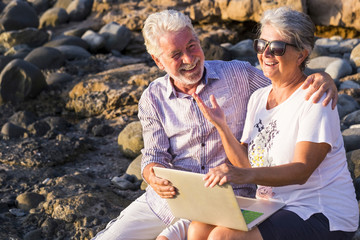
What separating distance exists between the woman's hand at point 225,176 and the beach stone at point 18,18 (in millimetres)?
11837

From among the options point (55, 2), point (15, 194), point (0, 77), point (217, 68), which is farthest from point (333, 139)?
point (55, 2)

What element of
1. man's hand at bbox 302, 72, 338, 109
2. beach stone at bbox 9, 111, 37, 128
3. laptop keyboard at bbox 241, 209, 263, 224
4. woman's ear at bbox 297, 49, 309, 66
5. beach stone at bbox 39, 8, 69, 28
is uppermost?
woman's ear at bbox 297, 49, 309, 66

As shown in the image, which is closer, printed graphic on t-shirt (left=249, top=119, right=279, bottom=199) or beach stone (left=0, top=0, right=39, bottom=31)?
printed graphic on t-shirt (left=249, top=119, right=279, bottom=199)

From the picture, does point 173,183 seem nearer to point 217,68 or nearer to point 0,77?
point 217,68

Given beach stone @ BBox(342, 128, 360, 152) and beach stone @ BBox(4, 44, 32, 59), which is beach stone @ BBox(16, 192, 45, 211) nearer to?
beach stone @ BBox(342, 128, 360, 152)

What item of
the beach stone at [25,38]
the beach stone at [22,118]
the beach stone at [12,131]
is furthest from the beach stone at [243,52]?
the beach stone at [25,38]

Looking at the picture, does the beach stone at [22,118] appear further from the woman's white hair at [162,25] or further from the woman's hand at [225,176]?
the woman's hand at [225,176]

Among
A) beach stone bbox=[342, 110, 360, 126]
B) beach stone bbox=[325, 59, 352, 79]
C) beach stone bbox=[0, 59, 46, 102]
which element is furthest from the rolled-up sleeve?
beach stone bbox=[0, 59, 46, 102]

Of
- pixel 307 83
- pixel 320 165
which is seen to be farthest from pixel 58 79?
pixel 320 165

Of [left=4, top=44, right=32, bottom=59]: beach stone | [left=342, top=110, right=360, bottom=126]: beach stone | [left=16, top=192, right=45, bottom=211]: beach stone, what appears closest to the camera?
[left=16, top=192, right=45, bottom=211]: beach stone

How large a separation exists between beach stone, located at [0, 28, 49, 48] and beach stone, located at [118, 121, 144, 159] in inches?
255

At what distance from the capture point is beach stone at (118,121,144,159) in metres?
6.50

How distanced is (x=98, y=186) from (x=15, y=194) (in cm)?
82

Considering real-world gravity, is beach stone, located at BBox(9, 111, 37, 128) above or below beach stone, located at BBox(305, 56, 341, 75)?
above
